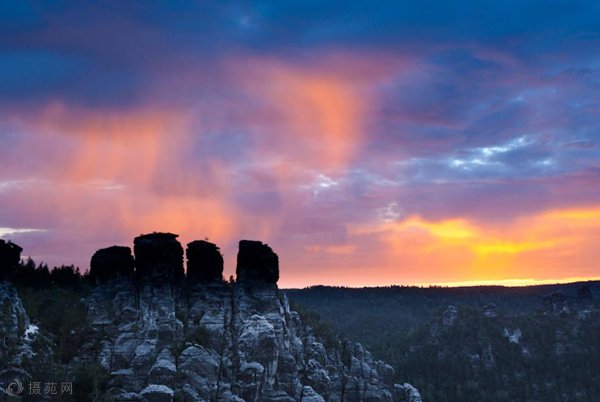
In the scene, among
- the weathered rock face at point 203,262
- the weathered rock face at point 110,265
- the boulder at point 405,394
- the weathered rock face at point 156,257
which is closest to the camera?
the weathered rock face at point 156,257

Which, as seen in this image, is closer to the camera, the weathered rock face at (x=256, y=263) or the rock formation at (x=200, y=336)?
the rock formation at (x=200, y=336)

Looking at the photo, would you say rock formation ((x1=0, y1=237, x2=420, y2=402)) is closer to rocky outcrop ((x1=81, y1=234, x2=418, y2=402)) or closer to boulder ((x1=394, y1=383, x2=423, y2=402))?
rocky outcrop ((x1=81, y1=234, x2=418, y2=402))

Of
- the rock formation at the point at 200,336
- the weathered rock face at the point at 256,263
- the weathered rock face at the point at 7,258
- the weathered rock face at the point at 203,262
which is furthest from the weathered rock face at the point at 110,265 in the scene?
the weathered rock face at the point at 256,263

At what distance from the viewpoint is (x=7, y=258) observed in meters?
99.4

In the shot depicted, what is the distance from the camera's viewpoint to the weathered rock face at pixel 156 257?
108562mm

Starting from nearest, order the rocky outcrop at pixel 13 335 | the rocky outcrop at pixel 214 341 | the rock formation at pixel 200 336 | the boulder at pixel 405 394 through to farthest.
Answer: the rocky outcrop at pixel 13 335
the rock formation at pixel 200 336
the rocky outcrop at pixel 214 341
the boulder at pixel 405 394

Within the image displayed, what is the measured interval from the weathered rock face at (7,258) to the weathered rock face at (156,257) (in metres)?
17.4

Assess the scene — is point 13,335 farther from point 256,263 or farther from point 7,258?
point 256,263

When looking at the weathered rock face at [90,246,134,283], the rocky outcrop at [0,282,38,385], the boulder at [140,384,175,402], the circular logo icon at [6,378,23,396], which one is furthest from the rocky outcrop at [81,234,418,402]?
the circular logo icon at [6,378,23,396]

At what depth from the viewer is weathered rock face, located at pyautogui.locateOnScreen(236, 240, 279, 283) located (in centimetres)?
11738

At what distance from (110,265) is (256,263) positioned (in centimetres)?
2334

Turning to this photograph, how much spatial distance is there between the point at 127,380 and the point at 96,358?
26.9 ft

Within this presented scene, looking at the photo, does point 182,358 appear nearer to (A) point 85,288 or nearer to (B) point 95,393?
(B) point 95,393

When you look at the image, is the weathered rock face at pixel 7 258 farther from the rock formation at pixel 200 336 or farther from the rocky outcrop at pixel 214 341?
the rocky outcrop at pixel 214 341
